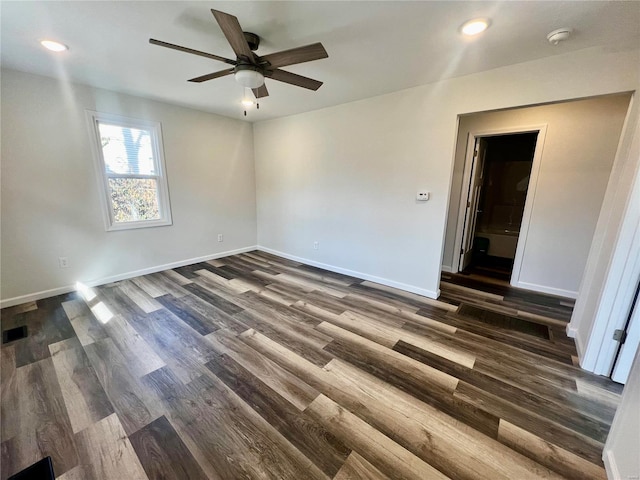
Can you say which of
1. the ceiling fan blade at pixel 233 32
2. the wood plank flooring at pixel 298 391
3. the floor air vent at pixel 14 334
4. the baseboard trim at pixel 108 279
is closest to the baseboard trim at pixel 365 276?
the wood plank flooring at pixel 298 391

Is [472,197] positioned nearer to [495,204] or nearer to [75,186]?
[495,204]

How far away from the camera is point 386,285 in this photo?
138 inches

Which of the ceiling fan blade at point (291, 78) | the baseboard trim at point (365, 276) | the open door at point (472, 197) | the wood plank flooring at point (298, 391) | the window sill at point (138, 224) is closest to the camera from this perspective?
the wood plank flooring at point (298, 391)

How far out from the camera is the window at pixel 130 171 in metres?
3.22

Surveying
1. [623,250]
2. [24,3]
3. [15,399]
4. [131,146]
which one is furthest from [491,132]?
[15,399]

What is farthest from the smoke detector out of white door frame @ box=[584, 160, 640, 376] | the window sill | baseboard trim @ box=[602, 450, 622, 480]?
the window sill

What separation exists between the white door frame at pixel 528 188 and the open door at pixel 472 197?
62 mm

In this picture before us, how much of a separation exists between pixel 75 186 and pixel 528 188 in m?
5.68

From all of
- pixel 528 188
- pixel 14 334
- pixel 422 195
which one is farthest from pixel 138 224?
pixel 528 188

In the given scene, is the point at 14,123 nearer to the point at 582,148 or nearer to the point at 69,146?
the point at 69,146

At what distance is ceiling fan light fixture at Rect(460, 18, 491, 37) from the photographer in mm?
1679

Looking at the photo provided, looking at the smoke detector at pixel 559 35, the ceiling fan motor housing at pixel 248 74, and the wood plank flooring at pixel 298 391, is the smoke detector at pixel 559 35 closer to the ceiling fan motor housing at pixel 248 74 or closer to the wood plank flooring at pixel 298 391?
the ceiling fan motor housing at pixel 248 74

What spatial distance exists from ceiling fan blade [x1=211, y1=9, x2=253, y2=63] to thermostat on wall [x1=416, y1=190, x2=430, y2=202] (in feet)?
7.20

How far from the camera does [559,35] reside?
5.77 ft
